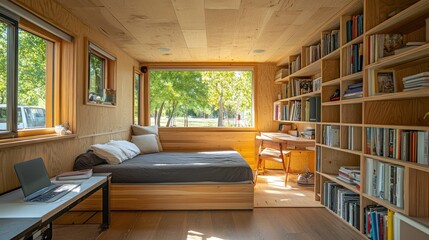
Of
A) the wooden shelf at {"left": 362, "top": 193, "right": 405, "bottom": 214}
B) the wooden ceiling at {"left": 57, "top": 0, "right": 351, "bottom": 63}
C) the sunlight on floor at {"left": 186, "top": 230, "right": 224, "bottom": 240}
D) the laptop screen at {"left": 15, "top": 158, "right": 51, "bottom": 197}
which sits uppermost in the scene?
the wooden ceiling at {"left": 57, "top": 0, "right": 351, "bottom": 63}

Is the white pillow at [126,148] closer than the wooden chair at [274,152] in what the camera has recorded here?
Yes

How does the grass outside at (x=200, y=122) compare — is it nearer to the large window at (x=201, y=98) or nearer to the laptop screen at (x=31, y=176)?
the large window at (x=201, y=98)

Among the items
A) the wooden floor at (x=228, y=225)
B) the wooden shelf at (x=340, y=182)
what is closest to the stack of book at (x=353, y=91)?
the wooden shelf at (x=340, y=182)

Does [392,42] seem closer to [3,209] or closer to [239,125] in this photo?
[3,209]

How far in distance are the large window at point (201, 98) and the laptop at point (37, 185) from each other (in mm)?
3385

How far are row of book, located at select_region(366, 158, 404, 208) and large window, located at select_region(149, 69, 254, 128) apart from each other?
10.4ft

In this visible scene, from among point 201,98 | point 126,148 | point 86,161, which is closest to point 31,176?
point 86,161

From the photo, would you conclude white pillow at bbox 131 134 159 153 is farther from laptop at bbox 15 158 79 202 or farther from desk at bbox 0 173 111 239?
laptop at bbox 15 158 79 202

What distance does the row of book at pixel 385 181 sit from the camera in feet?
6.19

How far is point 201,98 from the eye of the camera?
5.37 meters

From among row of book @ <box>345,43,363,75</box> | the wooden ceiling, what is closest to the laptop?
the wooden ceiling

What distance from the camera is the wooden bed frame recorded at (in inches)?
114

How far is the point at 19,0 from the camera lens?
1.97 m

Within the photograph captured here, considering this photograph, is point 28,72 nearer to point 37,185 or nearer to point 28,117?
point 28,117
